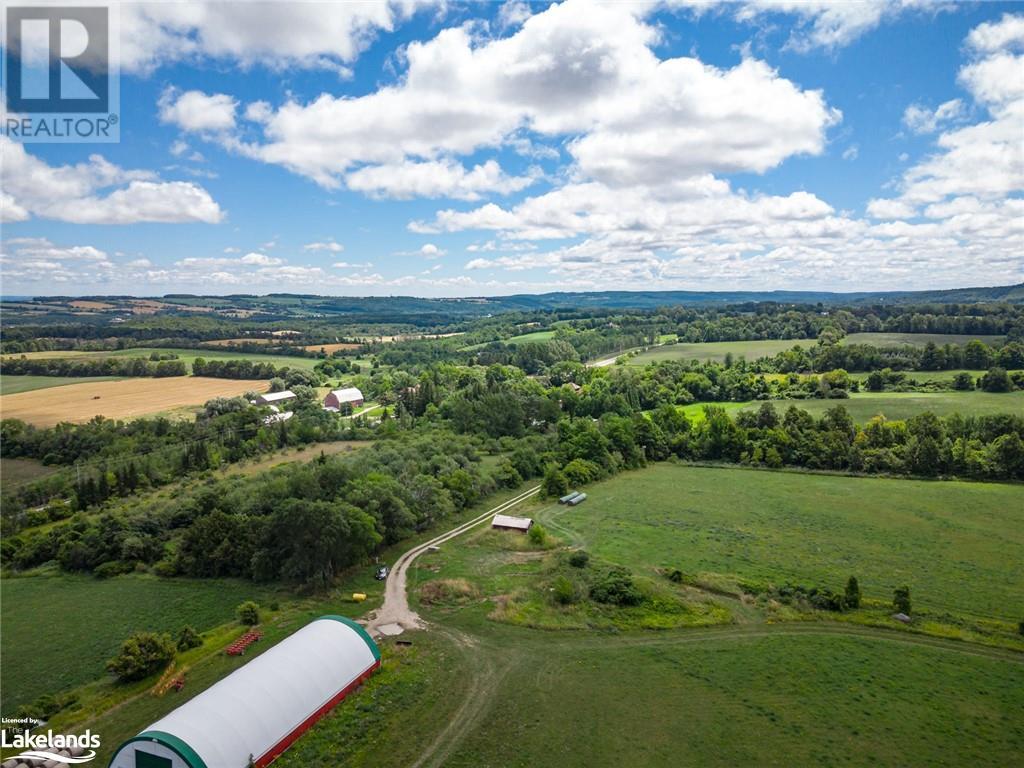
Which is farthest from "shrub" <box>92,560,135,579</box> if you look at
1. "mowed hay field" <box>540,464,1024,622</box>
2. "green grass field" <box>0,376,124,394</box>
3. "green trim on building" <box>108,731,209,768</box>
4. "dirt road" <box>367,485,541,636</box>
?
"green grass field" <box>0,376,124,394</box>

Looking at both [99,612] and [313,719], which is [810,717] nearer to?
[313,719]

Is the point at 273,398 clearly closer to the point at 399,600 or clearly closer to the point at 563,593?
the point at 399,600

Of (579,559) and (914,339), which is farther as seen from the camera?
(914,339)

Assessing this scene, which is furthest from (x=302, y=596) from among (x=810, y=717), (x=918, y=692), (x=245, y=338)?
(x=245, y=338)

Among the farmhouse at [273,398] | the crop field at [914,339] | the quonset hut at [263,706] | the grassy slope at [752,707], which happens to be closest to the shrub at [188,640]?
the quonset hut at [263,706]

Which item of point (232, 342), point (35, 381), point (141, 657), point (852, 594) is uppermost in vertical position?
point (232, 342)

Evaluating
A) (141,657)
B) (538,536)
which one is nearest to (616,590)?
(538,536)
